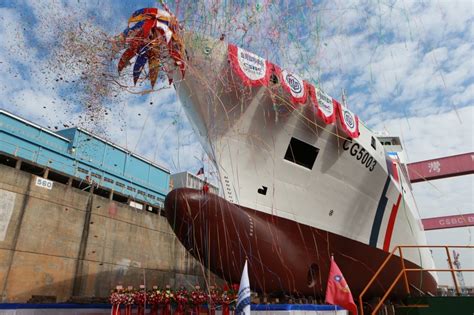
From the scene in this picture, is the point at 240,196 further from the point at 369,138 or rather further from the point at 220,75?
the point at 369,138

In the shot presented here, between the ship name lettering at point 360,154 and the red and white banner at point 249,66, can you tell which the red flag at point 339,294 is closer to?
the ship name lettering at point 360,154

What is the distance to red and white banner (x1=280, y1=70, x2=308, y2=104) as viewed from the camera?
8.80 meters

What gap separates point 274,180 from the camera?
927cm

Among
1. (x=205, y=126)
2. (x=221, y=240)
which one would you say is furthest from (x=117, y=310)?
(x=205, y=126)

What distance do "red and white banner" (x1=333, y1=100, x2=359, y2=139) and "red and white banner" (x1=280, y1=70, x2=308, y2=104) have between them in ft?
4.58

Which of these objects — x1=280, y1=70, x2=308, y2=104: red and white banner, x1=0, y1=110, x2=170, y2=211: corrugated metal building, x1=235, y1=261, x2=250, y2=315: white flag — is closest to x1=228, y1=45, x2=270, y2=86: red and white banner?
x1=280, y1=70, x2=308, y2=104: red and white banner

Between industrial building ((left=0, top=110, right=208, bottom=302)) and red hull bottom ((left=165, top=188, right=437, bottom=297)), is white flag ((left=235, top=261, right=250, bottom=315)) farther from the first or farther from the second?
industrial building ((left=0, top=110, right=208, bottom=302))

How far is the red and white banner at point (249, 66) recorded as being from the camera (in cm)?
815

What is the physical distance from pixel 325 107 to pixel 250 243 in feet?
13.9

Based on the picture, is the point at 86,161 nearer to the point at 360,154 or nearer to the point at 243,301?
the point at 360,154

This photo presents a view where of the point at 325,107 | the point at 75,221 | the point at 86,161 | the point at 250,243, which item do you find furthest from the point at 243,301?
the point at 86,161

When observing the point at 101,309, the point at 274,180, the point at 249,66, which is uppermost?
the point at 249,66

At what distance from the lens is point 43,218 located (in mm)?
17312

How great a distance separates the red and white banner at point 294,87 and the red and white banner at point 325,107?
1.57ft
